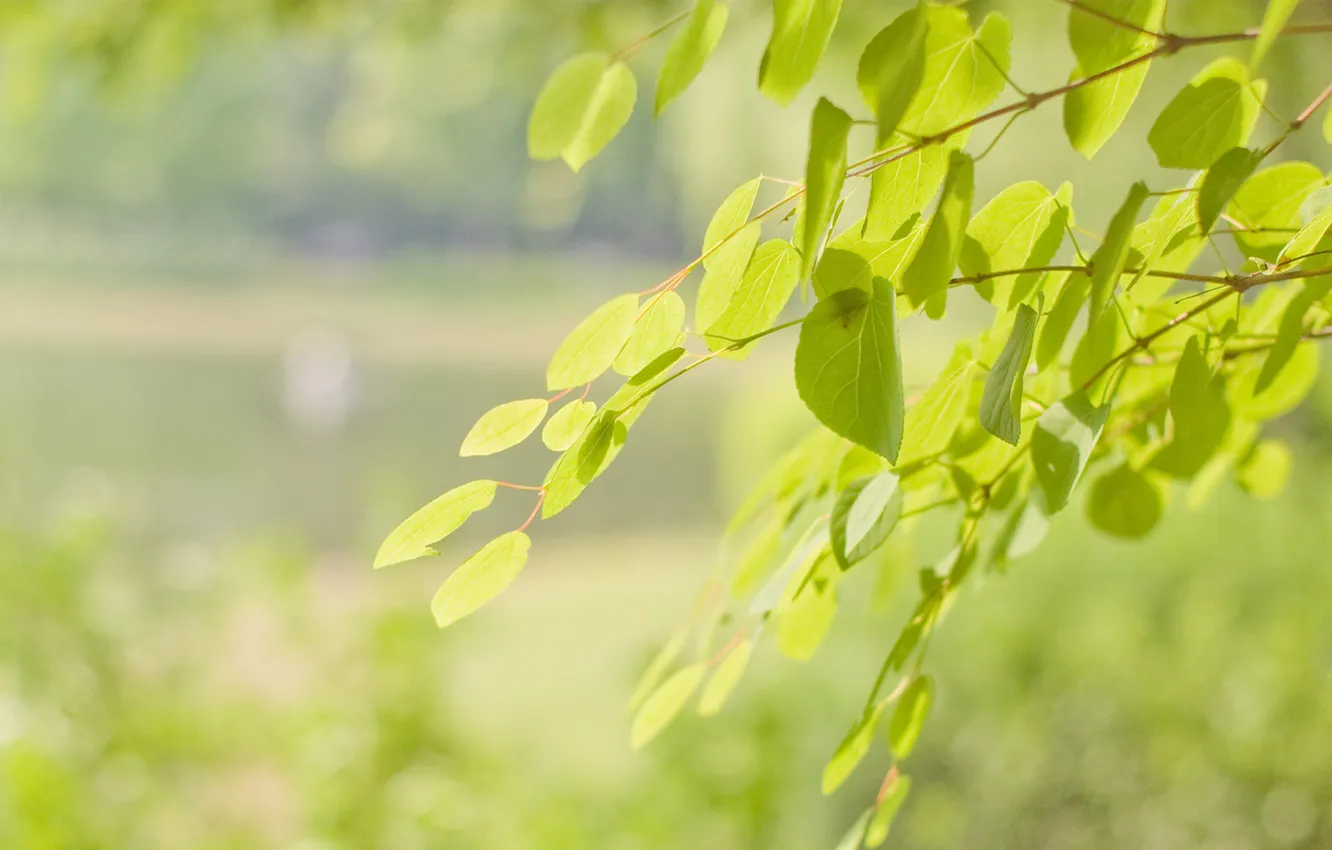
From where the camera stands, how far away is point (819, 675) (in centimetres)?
130

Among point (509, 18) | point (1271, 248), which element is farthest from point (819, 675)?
point (1271, 248)

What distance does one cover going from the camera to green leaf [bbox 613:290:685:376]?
213 millimetres

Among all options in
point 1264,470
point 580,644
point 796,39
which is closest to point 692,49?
point 796,39

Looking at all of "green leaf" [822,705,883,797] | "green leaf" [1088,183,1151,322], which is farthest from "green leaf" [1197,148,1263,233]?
"green leaf" [822,705,883,797]

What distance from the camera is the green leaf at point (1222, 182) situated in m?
0.17

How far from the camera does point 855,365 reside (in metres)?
0.17

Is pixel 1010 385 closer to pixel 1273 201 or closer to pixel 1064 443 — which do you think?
pixel 1064 443

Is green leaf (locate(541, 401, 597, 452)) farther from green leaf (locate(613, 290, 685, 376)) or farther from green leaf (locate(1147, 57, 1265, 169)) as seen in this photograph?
green leaf (locate(1147, 57, 1265, 169))

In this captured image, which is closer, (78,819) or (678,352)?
(678,352)

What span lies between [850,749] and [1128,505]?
12cm

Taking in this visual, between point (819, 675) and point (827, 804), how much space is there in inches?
5.5

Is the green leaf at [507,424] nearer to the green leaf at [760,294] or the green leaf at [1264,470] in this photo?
the green leaf at [760,294]

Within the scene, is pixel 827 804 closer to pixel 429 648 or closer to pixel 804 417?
pixel 429 648

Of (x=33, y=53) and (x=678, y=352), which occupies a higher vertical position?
(x=33, y=53)
